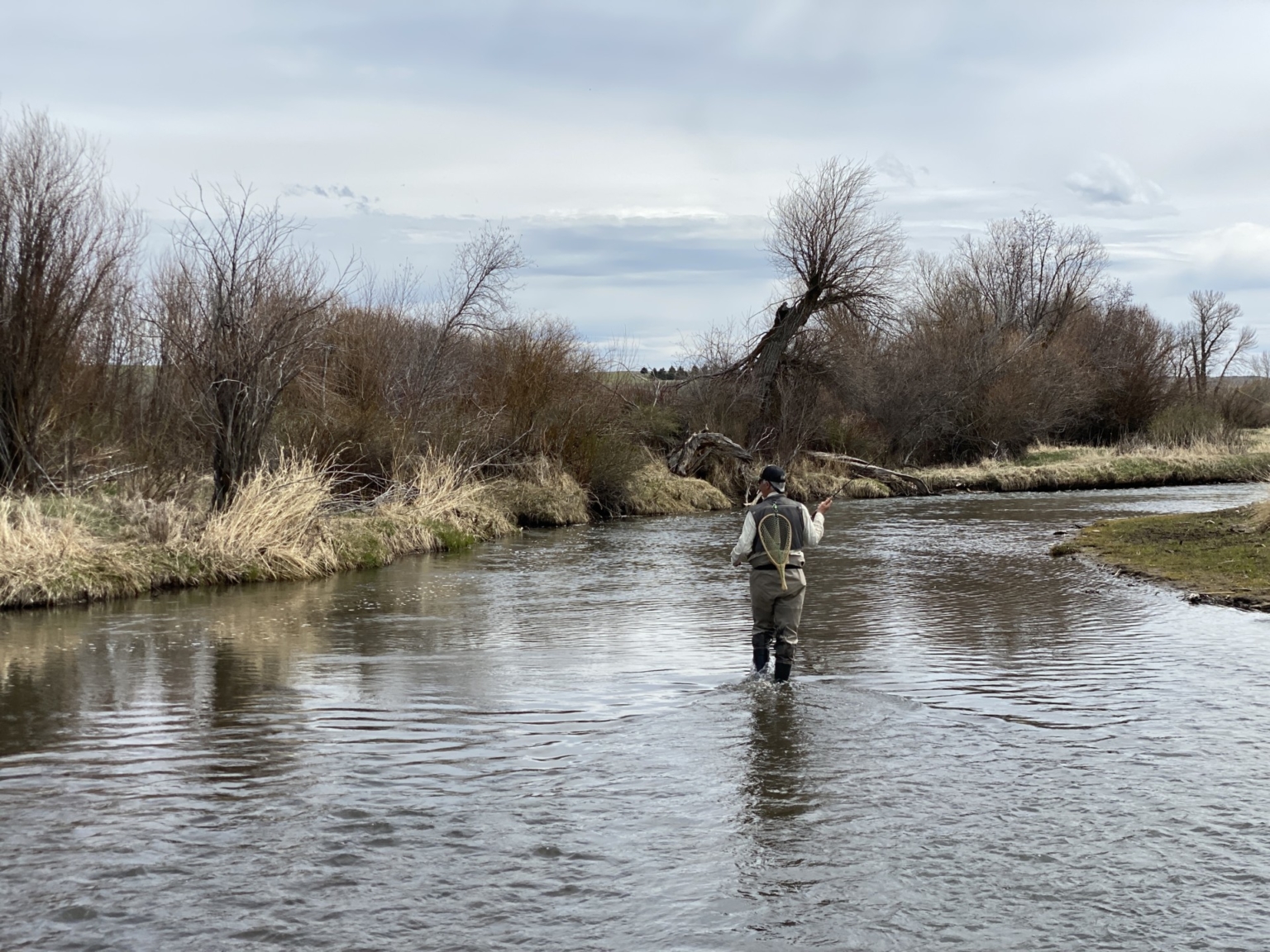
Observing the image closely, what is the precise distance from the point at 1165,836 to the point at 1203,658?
4.96m

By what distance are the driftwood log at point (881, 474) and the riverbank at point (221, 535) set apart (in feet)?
53.4

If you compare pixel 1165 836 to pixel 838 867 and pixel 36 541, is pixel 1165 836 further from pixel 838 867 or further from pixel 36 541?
pixel 36 541

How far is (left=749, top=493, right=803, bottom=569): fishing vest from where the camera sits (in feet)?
31.4

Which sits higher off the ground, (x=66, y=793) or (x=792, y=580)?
(x=792, y=580)

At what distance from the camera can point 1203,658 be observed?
10.3m

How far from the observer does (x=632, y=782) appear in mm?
6914

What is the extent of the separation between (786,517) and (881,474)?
27896 millimetres

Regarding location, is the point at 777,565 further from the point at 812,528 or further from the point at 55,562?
the point at 55,562

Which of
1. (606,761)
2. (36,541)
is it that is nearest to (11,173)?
(36,541)

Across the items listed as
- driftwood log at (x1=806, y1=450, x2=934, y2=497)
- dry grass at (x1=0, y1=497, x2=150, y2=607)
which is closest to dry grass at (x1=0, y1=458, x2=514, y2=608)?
dry grass at (x1=0, y1=497, x2=150, y2=607)

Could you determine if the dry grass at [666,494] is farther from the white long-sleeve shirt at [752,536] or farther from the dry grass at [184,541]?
the white long-sleeve shirt at [752,536]

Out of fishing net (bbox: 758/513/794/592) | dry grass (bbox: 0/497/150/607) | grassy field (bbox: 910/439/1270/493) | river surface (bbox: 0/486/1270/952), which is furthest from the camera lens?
grassy field (bbox: 910/439/1270/493)

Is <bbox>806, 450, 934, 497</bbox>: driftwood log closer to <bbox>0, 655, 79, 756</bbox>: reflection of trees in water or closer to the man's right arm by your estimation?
the man's right arm

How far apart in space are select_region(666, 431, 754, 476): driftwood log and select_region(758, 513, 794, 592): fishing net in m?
23.2
